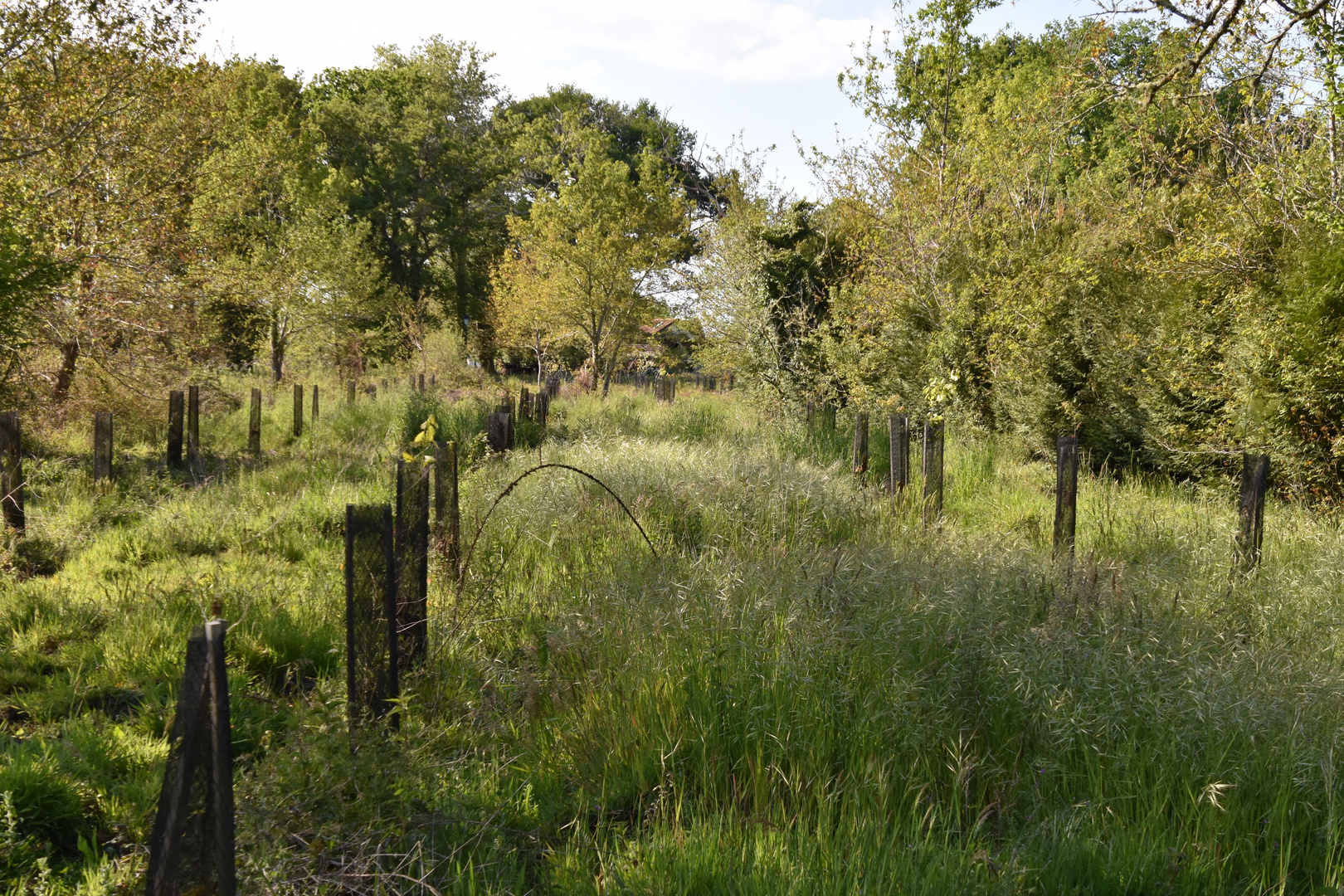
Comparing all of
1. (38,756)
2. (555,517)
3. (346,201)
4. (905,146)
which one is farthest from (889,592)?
(346,201)

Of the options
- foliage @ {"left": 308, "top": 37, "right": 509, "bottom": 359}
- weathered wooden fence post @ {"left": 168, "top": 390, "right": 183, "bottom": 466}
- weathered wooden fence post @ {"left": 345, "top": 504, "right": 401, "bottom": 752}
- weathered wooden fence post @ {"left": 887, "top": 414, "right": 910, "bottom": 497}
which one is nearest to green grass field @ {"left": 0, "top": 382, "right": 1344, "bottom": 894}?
weathered wooden fence post @ {"left": 345, "top": 504, "right": 401, "bottom": 752}

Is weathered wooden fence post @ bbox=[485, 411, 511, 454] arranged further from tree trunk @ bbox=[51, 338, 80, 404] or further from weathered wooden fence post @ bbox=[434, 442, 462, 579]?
tree trunk @ bbox=[51, 338, 80, 404]

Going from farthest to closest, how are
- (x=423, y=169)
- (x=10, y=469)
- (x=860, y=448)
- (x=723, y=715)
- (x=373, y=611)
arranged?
1. (x=423, y=169)
2. (x=860, y=448)
3. (x=10, y=469)
4. (x=373, y=611)
5. (x=723, y=715)

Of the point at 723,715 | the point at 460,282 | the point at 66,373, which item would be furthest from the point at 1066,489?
the point at 460,282

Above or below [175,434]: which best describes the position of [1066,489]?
above

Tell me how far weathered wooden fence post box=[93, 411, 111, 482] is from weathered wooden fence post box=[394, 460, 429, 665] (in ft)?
20.9

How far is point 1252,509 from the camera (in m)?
5.61

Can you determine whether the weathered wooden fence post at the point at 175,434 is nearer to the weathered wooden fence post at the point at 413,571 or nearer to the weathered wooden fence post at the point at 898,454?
the weathered wooden fence post at the point at 413,571

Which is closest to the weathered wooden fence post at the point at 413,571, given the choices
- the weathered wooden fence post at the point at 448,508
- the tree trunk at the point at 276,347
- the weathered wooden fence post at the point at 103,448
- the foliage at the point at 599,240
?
the weathered wooden fence post at the point at 448,508

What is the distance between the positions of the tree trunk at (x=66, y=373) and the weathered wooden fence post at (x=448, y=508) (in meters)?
9.45

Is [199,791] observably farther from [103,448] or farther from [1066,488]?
[103,448]

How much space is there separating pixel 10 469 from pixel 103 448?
6.86 feet

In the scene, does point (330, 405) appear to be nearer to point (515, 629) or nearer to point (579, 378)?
point (579, 378)

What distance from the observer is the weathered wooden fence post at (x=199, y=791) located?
1588 millimetres
